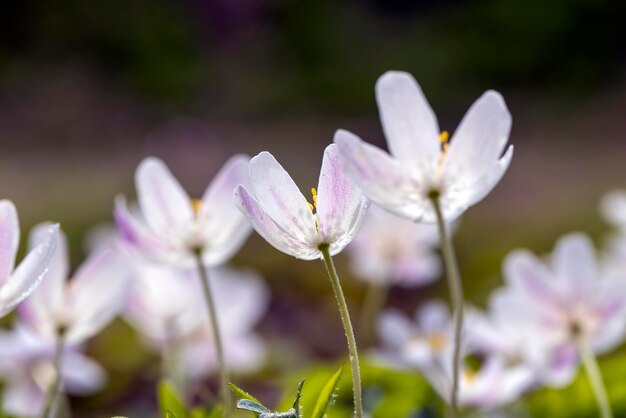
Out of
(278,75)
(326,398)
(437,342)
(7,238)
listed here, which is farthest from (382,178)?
(278,75)

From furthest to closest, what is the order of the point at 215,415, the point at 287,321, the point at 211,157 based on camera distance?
the point at 211,157 → the point at 287,321 → the point at 215,415

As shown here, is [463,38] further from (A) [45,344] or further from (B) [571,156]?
(A) [45,344]

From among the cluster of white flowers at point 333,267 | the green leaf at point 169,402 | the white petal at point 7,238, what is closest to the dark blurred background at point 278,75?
the cluster of white flowers at point 333,267

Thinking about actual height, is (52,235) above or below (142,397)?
below

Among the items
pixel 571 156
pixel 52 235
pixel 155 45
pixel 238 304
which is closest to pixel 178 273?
pixel 238 304

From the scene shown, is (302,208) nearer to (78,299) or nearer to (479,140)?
(479,140)

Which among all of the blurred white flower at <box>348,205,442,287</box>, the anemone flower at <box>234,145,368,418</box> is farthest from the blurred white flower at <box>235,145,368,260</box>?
the blurred white flower at <box>348,205,442,287</box>

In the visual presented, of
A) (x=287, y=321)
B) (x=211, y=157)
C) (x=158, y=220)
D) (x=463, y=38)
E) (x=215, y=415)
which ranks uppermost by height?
(x=463, y=38)
